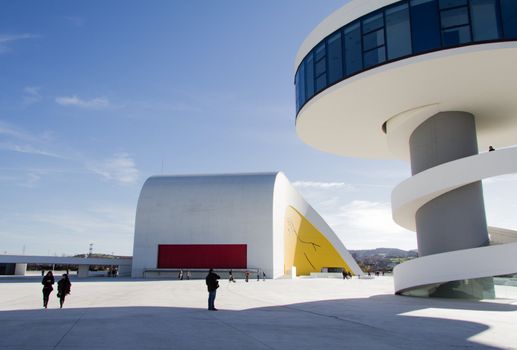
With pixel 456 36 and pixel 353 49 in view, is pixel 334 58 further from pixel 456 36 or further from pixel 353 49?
pixel 456 36

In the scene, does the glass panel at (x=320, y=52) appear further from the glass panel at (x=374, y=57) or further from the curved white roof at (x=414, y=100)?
the glass panel at (x=374, y=57)

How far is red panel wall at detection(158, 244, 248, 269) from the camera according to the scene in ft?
163

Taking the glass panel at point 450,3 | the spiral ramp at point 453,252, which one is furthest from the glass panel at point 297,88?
the glass panel at point 450,3

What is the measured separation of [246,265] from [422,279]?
30871 millimetres

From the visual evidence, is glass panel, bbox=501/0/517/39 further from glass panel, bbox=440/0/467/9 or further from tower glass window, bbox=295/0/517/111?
glass panel, bbox=440/0/467/9

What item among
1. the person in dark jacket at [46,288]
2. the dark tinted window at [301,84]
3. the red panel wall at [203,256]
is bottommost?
the person in dark jacket at [46,288]

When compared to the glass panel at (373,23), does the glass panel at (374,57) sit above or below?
below

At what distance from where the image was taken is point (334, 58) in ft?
70.6

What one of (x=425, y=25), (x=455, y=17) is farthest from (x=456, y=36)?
(x=425, y=25)

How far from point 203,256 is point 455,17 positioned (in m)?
37.8

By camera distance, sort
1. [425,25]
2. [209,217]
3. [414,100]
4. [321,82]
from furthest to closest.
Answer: [209,217] → [321,82] → [414,100] → [425,25]

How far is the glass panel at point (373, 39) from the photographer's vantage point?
65.1 ft

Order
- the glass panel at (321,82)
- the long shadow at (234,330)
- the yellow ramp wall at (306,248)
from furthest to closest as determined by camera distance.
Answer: the yellow ramp wall at (306,248) → the glass panel at (321,82) → the long shadow at (234,330)

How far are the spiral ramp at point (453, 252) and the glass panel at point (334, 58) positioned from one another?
19.4ft
